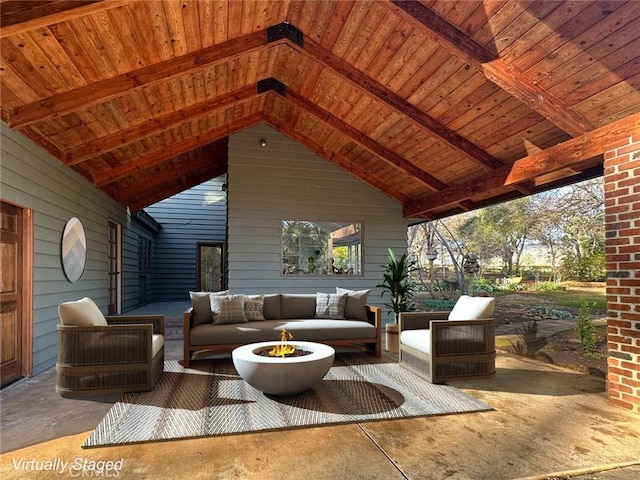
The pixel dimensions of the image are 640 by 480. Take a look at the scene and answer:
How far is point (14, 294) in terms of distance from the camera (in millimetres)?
3920

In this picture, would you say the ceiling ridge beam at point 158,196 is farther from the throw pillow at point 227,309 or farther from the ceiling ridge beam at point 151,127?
the throw pillow at point 227,309

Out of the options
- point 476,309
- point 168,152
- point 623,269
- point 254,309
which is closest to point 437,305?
point 476,309

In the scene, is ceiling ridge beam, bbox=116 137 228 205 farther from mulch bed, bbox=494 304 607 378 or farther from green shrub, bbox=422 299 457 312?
mulch bed, bbox=494 304 607 378

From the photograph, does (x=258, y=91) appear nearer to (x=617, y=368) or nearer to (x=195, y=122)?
(x=195, y=122)

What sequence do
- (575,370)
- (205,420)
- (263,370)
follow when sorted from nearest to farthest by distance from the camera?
1. (205,420)
2. (263,370)
3. (575,370)

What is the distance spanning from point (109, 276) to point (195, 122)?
3639 mm

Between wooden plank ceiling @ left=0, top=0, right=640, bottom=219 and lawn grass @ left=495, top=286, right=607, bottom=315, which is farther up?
wooden plank ceiling @ left=0, top=0, right=640, bottom=219

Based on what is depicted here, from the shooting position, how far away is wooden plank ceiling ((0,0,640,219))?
311cm

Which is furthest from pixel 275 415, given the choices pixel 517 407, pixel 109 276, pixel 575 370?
pixel 109 276

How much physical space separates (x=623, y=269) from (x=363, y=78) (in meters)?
3.41

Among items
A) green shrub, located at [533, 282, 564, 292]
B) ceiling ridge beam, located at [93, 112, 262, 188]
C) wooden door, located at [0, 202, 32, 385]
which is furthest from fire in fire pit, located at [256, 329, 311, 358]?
ceiling ridge beam, located at [93, 112, 262, 188]

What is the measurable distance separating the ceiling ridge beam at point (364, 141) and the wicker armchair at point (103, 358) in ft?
13.6

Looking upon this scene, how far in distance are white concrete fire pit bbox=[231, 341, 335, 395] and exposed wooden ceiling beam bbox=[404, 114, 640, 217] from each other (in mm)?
3102

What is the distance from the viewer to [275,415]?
3074 mm
